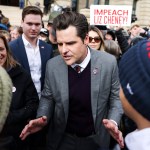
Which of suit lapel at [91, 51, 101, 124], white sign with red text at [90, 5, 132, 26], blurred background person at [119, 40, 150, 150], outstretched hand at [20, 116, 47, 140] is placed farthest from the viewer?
white sign with red text at [90, 5, 132, 26]

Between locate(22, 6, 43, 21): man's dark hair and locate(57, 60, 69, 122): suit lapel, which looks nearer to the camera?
locate(57, 60, 69, 122): suit lapel

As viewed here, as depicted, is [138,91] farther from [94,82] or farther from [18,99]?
[18,99]

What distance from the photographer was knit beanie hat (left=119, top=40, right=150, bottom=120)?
119 centimetres

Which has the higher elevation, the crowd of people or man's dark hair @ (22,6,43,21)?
man's dark hair @ (22,6,43,21)

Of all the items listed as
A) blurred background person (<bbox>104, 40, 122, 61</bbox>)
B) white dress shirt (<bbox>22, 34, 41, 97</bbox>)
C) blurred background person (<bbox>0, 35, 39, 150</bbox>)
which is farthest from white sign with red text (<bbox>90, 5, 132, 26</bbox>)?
blurred background person (<bbox>0, 35, 39, 150</bbox>)

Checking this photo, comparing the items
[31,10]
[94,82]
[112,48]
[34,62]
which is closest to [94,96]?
[94,82]

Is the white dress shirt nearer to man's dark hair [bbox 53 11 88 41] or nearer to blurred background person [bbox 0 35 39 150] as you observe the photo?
blurred background person [bbox 0 35 39 150]

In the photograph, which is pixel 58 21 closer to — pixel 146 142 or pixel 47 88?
pixel 47 88

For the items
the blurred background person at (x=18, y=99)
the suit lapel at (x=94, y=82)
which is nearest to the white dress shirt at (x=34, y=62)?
the blurred background person at (x=18, y=99)

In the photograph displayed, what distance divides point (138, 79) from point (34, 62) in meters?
2.49

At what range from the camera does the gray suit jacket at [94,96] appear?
8.56ft

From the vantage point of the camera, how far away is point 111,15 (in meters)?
6.89

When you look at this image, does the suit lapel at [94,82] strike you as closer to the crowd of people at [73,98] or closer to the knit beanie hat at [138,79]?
the crowd of people at [73,98]

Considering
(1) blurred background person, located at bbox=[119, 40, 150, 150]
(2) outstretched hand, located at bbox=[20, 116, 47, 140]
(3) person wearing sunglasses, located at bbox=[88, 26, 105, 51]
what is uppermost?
(1) blurred background person, located at bbox=[119, 40, 150, 150]
